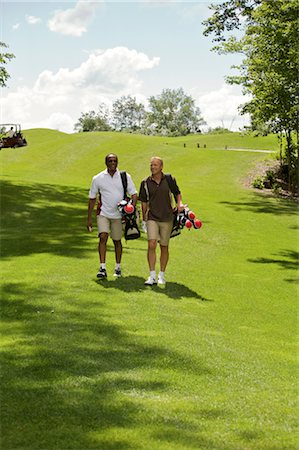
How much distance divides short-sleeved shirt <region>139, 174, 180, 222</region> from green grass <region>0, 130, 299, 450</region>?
1.50 metres

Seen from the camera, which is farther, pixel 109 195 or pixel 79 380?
pixel 109 195

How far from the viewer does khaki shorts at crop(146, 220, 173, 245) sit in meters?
A: 11.3

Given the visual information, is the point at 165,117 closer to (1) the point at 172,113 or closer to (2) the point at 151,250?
(1) the point at 172,113

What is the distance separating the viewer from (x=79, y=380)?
663cm

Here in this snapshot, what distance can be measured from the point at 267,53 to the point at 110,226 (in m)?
21.6

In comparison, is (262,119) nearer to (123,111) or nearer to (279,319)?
(279,319)

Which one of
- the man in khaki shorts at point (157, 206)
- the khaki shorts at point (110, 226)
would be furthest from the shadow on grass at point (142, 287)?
the khaki shorts at point (110, 226)

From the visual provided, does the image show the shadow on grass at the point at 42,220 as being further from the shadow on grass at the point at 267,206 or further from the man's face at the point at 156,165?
the shadow on grass at the point at 267,206

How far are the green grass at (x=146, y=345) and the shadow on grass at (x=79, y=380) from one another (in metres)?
0.02

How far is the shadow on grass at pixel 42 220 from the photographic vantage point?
16.3m

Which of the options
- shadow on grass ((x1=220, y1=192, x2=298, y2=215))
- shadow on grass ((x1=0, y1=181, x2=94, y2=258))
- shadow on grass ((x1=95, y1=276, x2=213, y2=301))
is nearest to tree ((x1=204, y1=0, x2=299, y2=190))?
shadow on grass ((x1=220, y1=192, x2=298, y2=215))

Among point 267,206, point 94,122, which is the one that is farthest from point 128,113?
point 267,206

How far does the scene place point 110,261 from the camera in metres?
14.6

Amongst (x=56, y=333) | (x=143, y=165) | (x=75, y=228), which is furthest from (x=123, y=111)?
(x=56, y=333)
